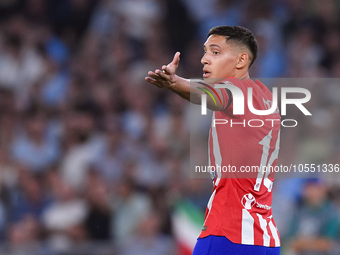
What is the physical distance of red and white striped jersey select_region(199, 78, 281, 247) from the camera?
318 centimetres

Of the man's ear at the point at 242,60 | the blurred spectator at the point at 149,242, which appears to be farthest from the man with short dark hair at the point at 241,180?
the blurred spectator at the point at 149,242

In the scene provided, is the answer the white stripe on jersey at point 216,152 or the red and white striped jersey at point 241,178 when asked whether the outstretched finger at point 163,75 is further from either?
the white stripe on jersey at point 216,152

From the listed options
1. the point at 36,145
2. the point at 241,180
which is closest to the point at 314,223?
the point at 241,180

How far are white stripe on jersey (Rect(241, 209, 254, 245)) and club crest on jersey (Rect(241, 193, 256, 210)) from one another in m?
0.03

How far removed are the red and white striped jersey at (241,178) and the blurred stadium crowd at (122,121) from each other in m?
2.83

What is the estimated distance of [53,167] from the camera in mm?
7129

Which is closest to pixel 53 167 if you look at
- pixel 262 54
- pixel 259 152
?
pixel 262 54

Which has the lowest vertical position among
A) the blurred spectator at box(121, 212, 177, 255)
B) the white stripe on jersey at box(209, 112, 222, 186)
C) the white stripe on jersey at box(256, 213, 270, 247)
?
the blurred spectator at box(121, 212, 177, 255)

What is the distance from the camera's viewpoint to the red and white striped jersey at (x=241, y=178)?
10.4 ft

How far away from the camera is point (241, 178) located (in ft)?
10.5

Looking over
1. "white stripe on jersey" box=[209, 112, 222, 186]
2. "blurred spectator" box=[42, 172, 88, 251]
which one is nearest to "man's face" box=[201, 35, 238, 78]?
"white stripe on jersey" box=[209, 112, 222, 186]

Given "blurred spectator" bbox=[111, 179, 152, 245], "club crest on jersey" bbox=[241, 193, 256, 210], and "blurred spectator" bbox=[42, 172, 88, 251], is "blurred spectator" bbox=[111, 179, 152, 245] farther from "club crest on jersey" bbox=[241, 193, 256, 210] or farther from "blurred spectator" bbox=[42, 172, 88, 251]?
"club crest on jersey" bbox=[241, 193, 256, 210]

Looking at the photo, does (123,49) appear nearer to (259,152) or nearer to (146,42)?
(146,42)

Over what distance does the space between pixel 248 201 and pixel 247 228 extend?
0.17m
